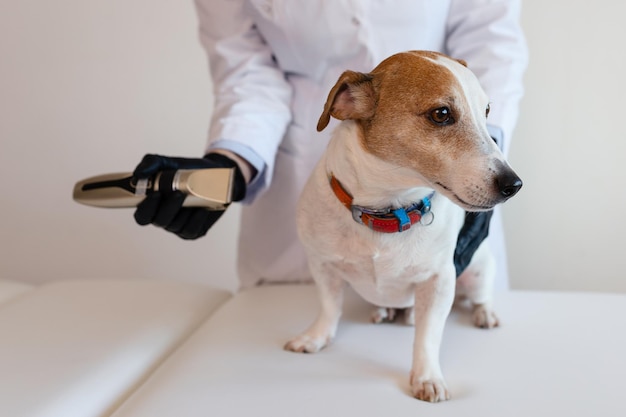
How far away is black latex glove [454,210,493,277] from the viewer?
1042mm

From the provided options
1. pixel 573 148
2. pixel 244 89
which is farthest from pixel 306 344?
pixel 573 148

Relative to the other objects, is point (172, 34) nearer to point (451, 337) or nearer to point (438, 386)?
point (451, 337)

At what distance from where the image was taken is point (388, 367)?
0.97 m

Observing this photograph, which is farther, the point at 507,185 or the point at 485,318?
the point at 485,318

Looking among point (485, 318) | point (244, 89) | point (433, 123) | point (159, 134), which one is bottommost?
point (159, 134)

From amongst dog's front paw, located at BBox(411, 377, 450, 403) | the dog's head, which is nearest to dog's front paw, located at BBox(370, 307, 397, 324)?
dog's front paw, located at BBox(411, 377, 450, 403)

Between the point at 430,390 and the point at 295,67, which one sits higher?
the point at 295,67

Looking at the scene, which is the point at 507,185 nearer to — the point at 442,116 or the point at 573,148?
the point at 442,116

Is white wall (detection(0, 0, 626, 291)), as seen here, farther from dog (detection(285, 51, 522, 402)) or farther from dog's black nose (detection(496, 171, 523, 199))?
dog's black nose (detection(496, 171, 523, 199))

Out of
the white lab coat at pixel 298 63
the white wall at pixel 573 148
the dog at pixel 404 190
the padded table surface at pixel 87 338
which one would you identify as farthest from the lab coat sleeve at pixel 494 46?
the padded table surface at pixel 87 338

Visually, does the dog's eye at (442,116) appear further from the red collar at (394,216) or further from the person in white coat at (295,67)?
the person in white coat at (295,67)

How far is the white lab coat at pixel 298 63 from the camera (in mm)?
1239

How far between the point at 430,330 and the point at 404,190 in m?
0.20

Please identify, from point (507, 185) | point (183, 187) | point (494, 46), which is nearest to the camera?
point (507, 185)
